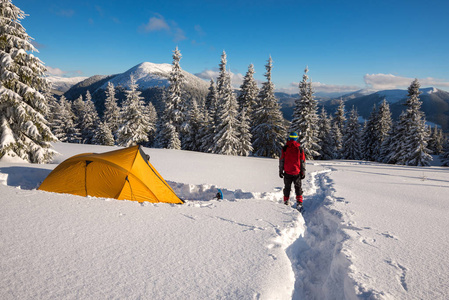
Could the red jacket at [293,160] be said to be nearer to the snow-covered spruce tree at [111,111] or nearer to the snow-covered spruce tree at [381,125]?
the snow-covered spruce tree at [381,125]

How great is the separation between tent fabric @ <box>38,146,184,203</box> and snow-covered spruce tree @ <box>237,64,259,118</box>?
84.8 feet

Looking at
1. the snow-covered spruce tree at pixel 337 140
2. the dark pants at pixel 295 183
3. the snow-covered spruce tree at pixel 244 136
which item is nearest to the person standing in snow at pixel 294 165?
the dark pants at pixel 295 183

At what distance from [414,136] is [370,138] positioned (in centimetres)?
1135

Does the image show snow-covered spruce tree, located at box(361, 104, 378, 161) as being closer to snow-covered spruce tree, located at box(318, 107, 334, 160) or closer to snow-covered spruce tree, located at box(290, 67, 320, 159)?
snow-covered spruce tree, located at box(318, 107, 334, 160)

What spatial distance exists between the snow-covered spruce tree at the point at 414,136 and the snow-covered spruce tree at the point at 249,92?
21090 mm

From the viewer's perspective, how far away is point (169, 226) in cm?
406

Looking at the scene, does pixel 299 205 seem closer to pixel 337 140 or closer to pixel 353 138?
pixel 353 138

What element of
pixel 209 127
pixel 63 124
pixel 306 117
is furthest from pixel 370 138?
pixel 63 124

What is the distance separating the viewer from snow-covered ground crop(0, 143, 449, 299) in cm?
253

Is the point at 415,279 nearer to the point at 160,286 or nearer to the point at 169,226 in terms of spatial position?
the point at 160,286

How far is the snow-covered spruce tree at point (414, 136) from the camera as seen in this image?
26.7 m

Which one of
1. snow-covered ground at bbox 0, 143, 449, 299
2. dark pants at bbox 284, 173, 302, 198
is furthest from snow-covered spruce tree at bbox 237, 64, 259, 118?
snow-covered ground at bbox 0, 143, 449, 299

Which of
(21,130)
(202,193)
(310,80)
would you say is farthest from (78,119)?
(202,193)

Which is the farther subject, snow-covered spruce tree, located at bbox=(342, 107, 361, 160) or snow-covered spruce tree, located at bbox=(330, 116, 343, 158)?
snow-covered spruce tree, located at bbox=(330, 116, 343, 158)
